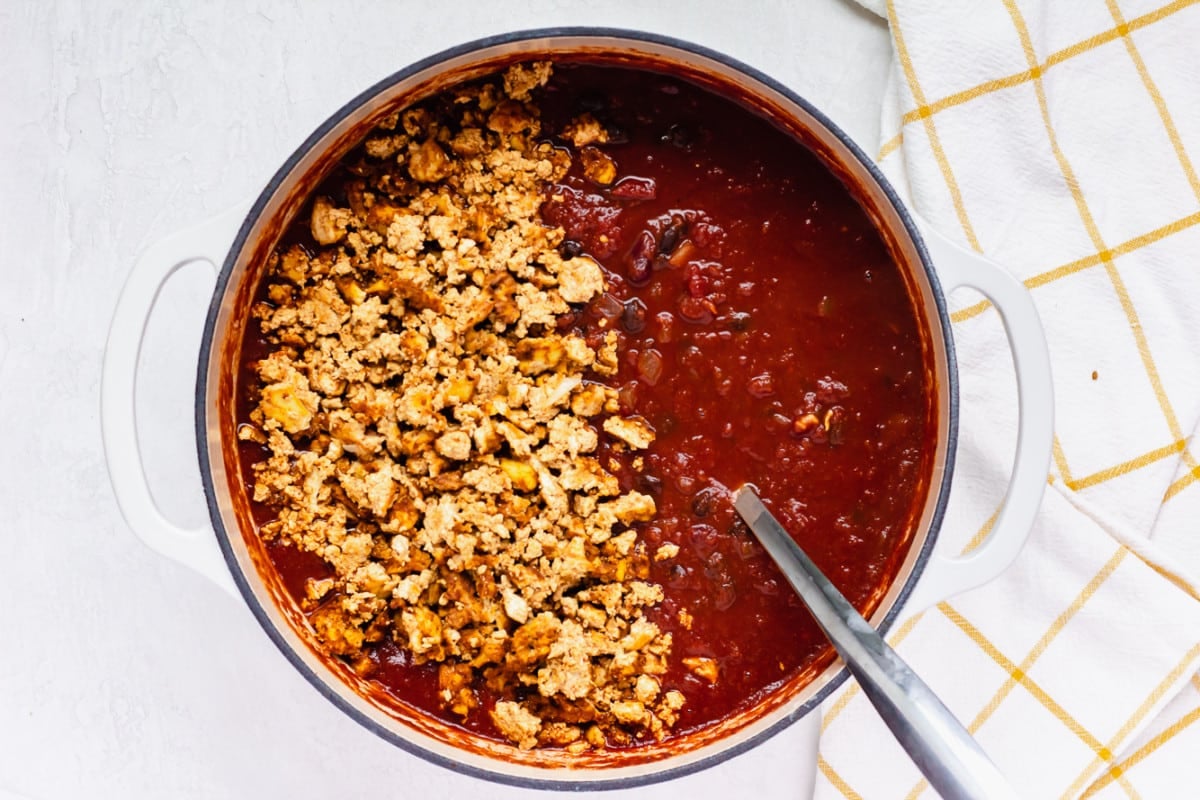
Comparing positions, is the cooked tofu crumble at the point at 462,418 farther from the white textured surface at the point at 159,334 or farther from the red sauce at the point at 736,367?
the white textured surface at the point at 159,334

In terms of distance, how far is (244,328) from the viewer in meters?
1.70

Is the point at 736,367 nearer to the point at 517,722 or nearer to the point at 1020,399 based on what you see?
the point at 1020,399

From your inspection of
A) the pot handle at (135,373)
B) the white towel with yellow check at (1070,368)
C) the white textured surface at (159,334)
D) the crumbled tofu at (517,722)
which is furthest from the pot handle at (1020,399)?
the pot handle at (135,373)

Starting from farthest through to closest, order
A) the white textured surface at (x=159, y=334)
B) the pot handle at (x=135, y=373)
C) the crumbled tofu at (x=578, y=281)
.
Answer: the white textured surface at (x=159, y=334) → the crumbled tofu at (x=578, y=281) → the pot handle at (x=135, y=373)

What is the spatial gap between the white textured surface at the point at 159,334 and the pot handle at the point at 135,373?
0.90 feet

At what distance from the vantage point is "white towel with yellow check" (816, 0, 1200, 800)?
183 centimetres

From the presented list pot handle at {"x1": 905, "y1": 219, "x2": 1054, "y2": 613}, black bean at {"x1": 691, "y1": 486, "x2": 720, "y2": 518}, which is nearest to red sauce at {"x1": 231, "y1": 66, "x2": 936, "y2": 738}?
black bean at {"x1": 691, "y1": 486, "x2": 720, "y2": 518}

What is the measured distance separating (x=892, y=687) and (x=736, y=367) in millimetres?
533

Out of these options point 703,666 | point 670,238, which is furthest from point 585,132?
point 703,666

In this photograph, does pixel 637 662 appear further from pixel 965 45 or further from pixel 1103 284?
pixel 965 45

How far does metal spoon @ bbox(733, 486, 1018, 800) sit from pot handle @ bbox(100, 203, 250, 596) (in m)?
Result: 0.85

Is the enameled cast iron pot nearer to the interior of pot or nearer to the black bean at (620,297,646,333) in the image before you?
the interior of pot

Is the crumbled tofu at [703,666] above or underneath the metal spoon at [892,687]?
above

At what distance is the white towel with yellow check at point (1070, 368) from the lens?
6.02ft
